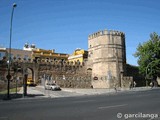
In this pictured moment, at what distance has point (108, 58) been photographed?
46594 millimetres

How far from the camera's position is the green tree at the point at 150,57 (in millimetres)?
50469

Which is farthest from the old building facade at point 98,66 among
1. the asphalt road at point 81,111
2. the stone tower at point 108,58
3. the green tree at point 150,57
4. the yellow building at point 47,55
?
the asphalt road at point 81,111

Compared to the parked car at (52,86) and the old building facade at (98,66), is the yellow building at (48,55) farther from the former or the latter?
the parked car at (52,86)

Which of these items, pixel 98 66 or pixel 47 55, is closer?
pixel 98 66

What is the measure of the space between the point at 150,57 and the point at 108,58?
11821 millimetres

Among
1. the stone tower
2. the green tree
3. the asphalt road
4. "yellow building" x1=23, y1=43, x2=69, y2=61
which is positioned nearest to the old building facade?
the stone tower

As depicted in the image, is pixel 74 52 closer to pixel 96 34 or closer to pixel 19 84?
pixel 96 34

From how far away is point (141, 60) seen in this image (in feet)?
172

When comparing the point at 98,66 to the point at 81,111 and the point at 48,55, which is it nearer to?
the point at 48,55

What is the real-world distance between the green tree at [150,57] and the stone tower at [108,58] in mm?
6020

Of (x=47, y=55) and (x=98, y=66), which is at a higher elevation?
(x=47, y=55)

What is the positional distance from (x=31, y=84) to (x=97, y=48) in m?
16.1

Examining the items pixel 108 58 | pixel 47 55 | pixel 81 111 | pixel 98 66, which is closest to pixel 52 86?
pixel 98 66

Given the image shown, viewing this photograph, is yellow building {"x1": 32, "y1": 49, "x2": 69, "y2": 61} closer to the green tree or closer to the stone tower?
the stone tower
